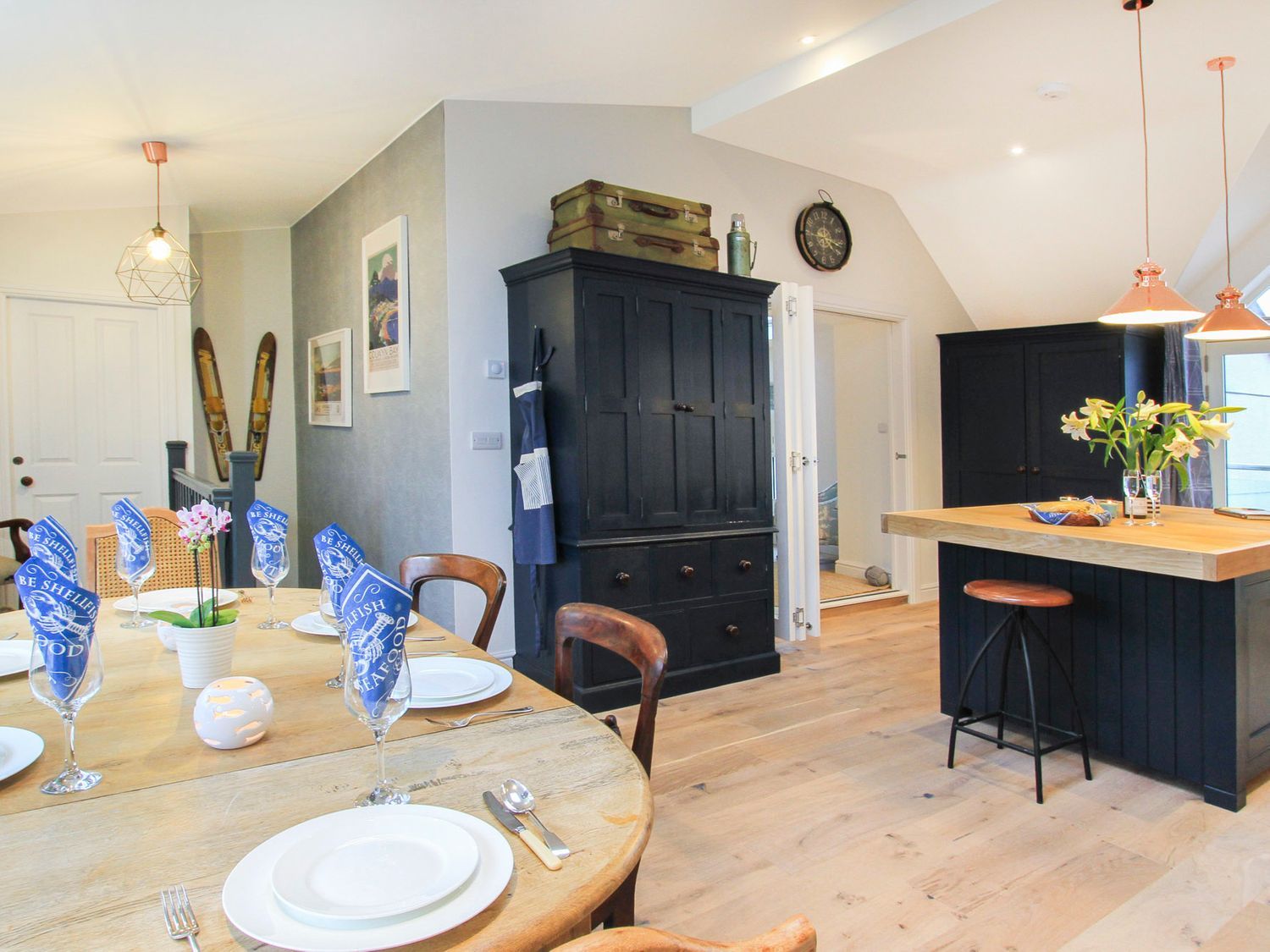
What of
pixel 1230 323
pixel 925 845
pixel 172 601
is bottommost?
pixel 925 845

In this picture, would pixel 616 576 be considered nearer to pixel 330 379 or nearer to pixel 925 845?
pixel 925 845

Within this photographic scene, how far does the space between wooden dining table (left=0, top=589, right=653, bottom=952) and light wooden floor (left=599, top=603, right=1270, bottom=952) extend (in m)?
1.07

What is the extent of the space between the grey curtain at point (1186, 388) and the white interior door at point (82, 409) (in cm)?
636

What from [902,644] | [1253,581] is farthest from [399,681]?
[902,644]

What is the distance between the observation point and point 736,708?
139 inches

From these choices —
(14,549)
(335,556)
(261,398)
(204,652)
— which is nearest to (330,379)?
(261,398)

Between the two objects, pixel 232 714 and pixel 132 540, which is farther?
pixel 132 540

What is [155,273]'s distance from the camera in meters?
4.99

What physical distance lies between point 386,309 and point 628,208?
60.6 inches

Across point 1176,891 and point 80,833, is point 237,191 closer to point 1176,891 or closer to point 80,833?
point 80,833

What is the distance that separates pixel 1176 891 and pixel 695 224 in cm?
314

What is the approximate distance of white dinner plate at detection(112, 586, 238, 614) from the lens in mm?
1907

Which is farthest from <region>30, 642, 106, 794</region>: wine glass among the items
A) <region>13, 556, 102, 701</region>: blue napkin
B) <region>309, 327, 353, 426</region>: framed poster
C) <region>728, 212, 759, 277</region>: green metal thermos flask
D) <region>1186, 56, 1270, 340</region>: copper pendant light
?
<region>309, 327, 353, 426</region>: framed poster

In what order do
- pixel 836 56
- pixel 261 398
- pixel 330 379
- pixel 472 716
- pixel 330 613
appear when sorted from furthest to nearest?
pixel 261 398 < pixel 330 379 < pixel 836 56 < pixel 330 613 < pixel 472 716
